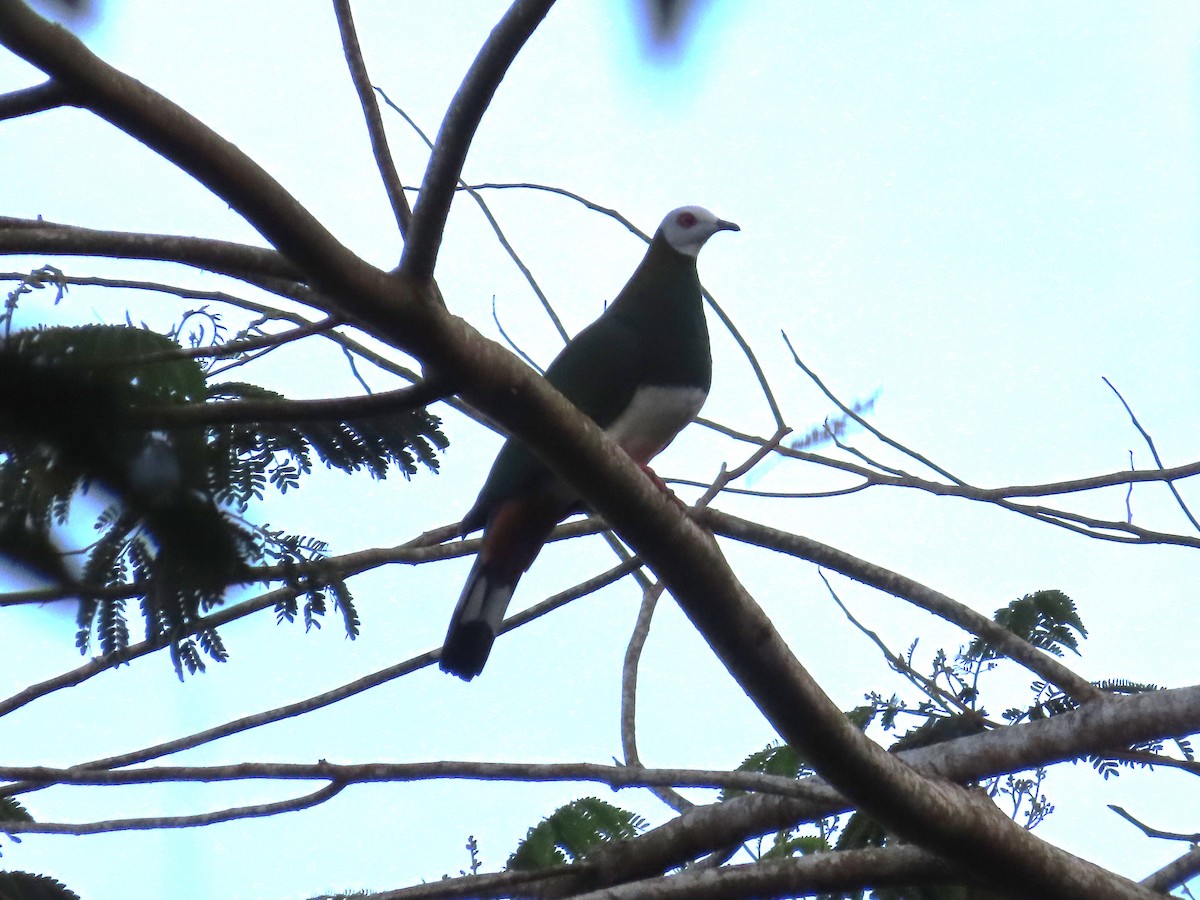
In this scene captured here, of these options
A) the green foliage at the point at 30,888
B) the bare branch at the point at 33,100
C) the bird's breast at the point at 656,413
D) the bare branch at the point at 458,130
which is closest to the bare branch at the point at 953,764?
the green foliage at the point at 30,888

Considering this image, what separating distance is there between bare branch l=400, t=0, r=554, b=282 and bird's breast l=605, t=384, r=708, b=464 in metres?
1.82

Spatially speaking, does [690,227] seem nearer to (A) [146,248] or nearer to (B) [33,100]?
(A) [146,248]

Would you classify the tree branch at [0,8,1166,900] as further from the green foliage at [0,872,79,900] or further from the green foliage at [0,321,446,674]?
the green foliage at [0,872,79,900]

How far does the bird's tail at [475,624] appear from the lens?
111 inches

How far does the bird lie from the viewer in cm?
293

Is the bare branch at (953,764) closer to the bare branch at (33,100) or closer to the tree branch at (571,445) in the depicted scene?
the tree branch at (571,445)

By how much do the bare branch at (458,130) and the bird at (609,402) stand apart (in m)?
1.28

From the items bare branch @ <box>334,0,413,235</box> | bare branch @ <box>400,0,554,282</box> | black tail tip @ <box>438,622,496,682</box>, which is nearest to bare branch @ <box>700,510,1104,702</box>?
black tail tip @ <box>438,622,496,682</box>

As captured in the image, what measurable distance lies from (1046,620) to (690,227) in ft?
5.34

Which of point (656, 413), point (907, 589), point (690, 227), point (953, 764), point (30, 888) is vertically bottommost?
point (953, 764)

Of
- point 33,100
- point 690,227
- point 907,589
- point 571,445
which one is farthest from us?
point 690,227

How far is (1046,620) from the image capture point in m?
2.94

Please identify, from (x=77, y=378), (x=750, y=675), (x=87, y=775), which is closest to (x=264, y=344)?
(x=87, y=775)

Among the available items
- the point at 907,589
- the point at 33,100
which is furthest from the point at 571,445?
the point at 907,589
